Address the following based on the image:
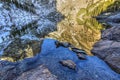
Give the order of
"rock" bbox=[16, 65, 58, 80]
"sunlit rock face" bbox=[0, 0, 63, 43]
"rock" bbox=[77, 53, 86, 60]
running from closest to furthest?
"rock" bbox=[16, 65, 58, 80]
"rock" bbox=[77, 53, 86, 60]
"sunlit rock face" bbox=[0, 0, 63, 43]

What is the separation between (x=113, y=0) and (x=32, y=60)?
504ft

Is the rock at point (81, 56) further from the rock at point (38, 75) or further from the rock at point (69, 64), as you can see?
the rock at point (38, 75)

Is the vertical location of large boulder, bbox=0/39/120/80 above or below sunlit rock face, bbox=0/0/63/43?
below

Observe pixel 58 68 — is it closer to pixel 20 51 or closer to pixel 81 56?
pixel 81 56

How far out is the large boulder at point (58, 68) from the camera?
2403 cm

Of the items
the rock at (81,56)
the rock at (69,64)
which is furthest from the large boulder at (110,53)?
the rock at (69,64)

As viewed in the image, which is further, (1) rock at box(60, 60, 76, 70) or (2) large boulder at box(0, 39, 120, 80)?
(1) rock at box(60, 60, 76, 70)

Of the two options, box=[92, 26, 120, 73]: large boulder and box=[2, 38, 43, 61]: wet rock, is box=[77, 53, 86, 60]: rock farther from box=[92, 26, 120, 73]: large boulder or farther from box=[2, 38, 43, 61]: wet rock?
box=[2, 38, 43, 61]: wet rock

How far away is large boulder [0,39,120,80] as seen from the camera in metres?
24.0

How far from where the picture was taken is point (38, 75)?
23.3m

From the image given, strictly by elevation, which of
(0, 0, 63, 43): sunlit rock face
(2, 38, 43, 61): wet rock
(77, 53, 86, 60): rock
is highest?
(0, 0, 63, 43): sunlit rock face

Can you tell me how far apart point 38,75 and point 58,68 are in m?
3.81

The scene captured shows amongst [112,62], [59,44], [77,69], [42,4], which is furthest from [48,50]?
[42,4]

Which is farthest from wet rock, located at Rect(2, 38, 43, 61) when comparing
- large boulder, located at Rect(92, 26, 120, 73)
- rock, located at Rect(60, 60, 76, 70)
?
large boulder, located at Rect(92, 26, 120, 73)
